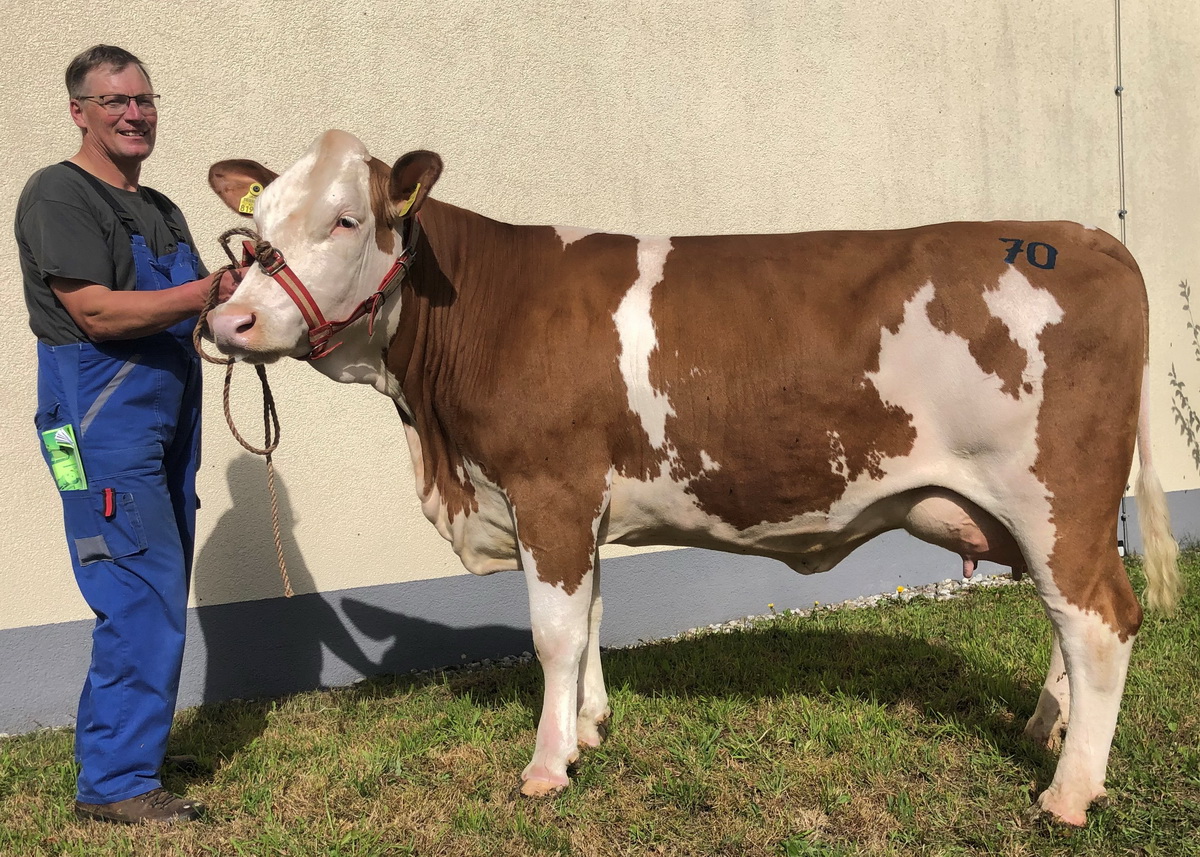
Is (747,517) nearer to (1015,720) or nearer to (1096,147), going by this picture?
(1015,720)

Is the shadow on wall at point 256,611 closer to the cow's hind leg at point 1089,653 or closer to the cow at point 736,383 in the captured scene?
the cow at point 736,383

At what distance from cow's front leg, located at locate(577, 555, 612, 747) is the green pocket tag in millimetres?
1989

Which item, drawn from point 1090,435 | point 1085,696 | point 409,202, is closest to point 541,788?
point 1085,696

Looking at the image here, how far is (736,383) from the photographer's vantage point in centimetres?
332

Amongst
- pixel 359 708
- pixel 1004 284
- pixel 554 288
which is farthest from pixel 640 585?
pixel 1004 284

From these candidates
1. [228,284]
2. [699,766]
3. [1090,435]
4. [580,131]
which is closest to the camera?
[1090,435]

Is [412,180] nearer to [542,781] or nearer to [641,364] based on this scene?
[641,364]

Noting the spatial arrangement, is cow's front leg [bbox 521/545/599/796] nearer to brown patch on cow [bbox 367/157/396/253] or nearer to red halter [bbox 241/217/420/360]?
red halter [bbox 241/217/420/360]

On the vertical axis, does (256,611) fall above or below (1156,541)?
below

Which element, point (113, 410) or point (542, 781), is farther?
point (542, 781)

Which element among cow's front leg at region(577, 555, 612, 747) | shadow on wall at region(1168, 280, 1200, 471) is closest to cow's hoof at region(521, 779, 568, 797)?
cow's front leg at region(577, 555, 612, 747)

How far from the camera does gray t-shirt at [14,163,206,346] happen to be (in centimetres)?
317

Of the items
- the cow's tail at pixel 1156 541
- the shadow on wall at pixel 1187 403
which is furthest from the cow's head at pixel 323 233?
→ the shadow on wall at pixel 1187 403

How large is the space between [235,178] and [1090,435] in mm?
3188
